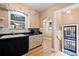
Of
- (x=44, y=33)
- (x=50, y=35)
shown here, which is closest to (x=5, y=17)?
(x=44, y=33)

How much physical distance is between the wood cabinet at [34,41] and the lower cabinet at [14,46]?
0.81ft

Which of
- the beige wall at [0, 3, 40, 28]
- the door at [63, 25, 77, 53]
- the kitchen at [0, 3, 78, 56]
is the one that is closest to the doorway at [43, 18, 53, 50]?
the kitchen at [0, 3, 78, 56]

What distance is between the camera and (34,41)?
387cm

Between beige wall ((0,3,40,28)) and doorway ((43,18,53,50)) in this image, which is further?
doorway ((43,18,53,50))

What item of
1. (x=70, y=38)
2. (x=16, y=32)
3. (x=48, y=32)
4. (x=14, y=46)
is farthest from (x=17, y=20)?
(x=70, y=38)

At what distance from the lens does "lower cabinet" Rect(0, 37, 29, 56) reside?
2.42 m

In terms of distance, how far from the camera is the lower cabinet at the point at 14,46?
2418 millimetres

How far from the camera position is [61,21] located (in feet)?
15.8

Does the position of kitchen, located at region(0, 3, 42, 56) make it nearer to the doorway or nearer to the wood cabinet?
the wood cabinet

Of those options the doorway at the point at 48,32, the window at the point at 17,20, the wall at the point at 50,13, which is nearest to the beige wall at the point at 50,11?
the wall at the point at 50,13

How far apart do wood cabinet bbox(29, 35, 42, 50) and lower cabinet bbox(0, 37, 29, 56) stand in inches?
9.7

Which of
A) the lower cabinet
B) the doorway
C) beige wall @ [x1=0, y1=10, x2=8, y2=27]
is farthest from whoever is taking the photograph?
the doorway

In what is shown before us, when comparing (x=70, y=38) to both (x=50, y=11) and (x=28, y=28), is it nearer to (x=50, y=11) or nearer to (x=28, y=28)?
(x=50, y=11)

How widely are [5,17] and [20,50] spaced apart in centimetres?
116
